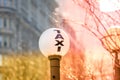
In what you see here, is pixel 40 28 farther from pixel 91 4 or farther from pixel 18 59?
pixel 91 4

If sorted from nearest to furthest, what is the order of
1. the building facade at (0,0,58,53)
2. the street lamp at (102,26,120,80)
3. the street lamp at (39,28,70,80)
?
the street lamp at (39,28,70,80) → the street lamp at (102,26,120,80) → the building facade at (0,0,58,53)

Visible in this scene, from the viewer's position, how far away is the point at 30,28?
39.3 metres

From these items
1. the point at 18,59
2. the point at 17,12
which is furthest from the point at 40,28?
the point at 18,59

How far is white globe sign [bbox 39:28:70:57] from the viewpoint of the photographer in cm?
391

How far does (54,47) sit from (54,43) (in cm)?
4

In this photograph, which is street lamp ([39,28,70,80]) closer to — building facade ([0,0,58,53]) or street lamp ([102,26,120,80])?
street lamp ([102,26,120,80])

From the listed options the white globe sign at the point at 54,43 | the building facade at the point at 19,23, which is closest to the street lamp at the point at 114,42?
the white globe sign at the point at 54,43

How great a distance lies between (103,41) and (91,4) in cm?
78

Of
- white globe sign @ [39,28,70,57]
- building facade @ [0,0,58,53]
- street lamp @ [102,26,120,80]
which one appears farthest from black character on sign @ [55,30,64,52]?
building facade @ [0,0,58,53]

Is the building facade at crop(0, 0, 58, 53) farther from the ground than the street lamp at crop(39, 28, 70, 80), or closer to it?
farther from the ground

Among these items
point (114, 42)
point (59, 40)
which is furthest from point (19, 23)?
point (59, 40)

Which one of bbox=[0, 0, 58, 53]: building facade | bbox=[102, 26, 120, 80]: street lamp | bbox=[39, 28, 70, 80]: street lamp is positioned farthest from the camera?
bbox=[0, 0, 58, 53]: building facade

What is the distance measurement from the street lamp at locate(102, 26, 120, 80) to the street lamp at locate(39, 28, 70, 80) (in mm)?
690

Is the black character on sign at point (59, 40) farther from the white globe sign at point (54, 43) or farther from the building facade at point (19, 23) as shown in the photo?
the building facade at point (19, 23)
